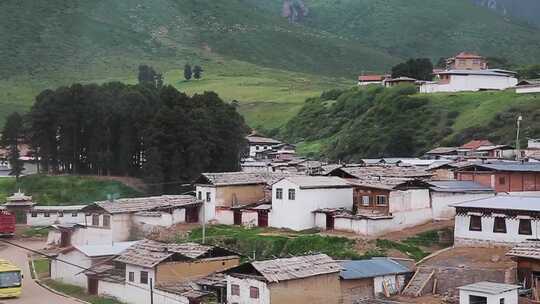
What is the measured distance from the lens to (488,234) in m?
33.9

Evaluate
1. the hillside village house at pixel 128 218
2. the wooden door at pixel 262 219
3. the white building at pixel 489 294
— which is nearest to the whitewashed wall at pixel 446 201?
the wooden door at pixel 262 219

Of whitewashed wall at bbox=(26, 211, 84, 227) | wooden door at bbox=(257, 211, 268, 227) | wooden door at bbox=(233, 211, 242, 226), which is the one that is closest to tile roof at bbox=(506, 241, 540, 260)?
wooden door at bbox=(257, 211, 268, 227)

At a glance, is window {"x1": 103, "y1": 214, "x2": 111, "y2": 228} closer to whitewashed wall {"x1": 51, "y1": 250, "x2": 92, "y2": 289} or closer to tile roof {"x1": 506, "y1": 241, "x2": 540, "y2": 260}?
whitewashed wall {"x1": 51, "y1": 250, "x2": 92, "y2": 289}

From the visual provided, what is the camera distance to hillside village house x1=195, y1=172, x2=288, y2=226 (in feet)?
146

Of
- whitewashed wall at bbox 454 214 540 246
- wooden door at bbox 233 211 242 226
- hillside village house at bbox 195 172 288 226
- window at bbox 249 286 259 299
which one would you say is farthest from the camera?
hillside village house at bbox 195 172 288 226

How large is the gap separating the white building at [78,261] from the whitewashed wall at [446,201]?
45.5ft

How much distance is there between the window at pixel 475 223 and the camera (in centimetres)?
3431

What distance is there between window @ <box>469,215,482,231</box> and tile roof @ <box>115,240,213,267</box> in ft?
34.8

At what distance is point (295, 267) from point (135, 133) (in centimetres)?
3300

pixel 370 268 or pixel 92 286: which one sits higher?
pixel 370 268

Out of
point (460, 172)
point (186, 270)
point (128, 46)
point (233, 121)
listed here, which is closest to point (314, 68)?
point (128, 46)

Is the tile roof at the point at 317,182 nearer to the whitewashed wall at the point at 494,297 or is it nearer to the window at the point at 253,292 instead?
the window at the point at 253,292

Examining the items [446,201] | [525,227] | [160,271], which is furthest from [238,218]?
[525,227]

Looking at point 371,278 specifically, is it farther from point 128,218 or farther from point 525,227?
point 128,218
